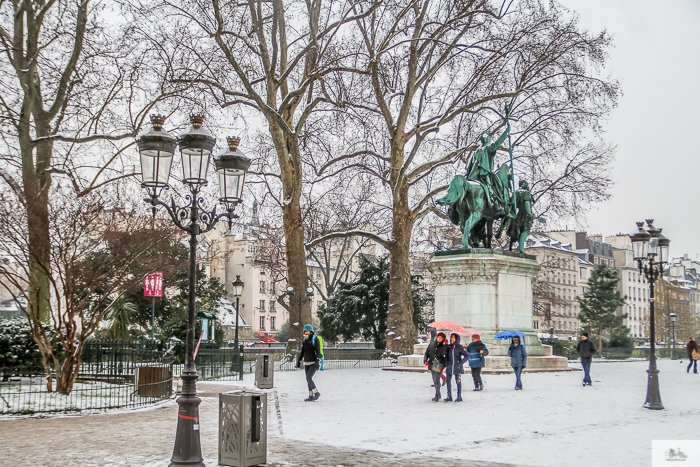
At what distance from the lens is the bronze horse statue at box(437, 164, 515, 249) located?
2334 centimetres

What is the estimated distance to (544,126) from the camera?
3170 cm

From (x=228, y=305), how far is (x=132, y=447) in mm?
75634

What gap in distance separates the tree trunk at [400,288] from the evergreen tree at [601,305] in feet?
133

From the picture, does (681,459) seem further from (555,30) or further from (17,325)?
(555,30)

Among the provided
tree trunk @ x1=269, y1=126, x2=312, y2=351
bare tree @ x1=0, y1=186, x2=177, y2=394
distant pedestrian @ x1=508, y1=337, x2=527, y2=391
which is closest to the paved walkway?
bare tree @ x1=0, y1=186, x2=177, y2=394

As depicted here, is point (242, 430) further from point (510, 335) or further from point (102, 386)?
point (510, 335)

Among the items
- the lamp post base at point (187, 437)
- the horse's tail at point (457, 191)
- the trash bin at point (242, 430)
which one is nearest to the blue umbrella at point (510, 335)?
the horse's tail at point (457, 191)

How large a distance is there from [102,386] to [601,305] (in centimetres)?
5910

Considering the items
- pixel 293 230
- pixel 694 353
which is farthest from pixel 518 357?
pixel 694 353

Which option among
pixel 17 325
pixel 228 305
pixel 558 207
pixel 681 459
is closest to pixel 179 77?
pixel 17 325

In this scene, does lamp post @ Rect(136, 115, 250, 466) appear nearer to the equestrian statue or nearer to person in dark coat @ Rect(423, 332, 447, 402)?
person in dark coat @ Rect(423, 332, 447, 402)

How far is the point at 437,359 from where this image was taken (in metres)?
15.2

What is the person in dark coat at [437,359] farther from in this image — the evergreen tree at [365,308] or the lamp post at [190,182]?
the evergreen tree at [365,308]

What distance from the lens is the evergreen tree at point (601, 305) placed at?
66.1m
